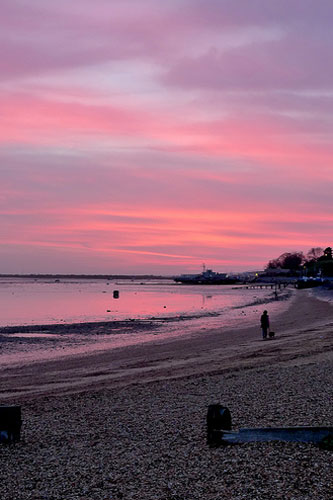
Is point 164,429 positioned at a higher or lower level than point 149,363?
higher

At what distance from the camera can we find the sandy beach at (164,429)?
804cm

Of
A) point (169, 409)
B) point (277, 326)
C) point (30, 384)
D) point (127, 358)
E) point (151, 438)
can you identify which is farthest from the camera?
point (277, 326)

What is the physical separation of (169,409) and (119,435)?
2.27 metres

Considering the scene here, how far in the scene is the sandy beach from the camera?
316 inches

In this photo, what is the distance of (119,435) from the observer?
11.0 m

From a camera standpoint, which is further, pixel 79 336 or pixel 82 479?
pixel 79 336

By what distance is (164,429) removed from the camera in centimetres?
1115

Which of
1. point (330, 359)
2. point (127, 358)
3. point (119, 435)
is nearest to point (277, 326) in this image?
point (127, 358)

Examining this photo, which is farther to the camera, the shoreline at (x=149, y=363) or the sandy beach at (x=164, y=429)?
the shoreline at (x=149, y=363)

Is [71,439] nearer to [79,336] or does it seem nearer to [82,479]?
[82,479]

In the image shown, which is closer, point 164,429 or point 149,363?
point 164,429

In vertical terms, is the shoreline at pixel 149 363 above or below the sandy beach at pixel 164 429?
below

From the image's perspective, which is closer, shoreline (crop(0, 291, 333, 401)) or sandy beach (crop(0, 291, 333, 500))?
sandy beach (crop(0, 291, 333, 500))

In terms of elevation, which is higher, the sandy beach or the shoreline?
the sandy beach
